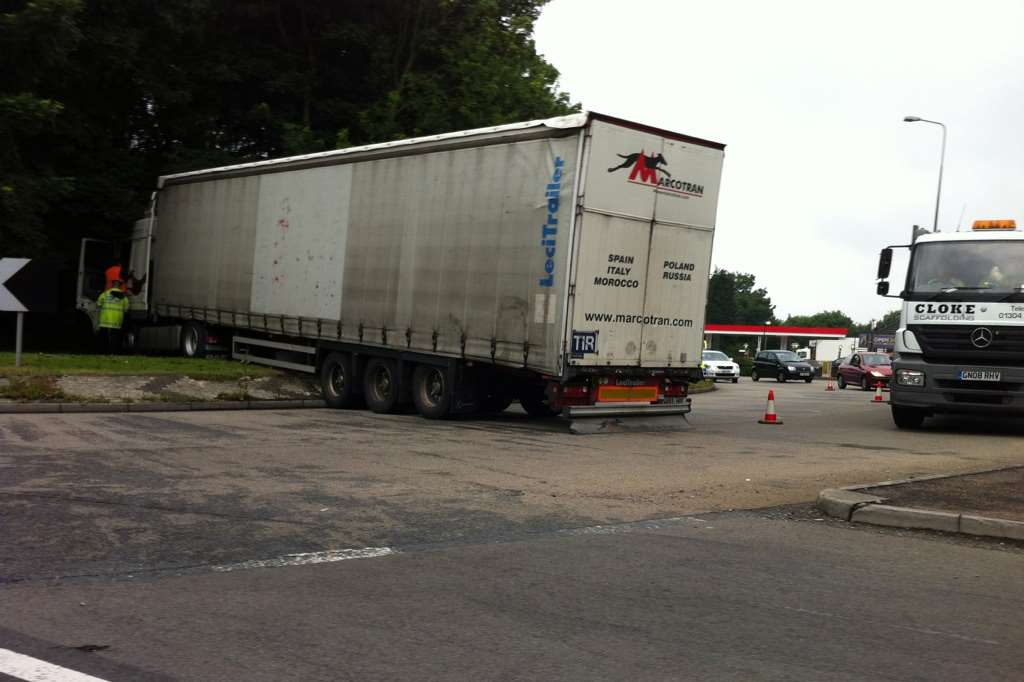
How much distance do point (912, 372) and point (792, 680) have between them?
46.8 ft

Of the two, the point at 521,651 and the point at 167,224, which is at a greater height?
the point at 167,224

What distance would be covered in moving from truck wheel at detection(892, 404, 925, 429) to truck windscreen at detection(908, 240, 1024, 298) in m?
2.38

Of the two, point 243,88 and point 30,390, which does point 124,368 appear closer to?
point 30,390

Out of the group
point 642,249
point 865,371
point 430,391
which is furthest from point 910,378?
point 865,371

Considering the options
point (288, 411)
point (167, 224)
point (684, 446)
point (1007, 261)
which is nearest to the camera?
point (684, 446)

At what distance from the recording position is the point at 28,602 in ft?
16.8

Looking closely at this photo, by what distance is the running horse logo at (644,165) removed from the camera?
14.7 meters

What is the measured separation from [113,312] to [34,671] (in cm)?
2342

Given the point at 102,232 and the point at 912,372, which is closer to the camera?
the point at 912,372

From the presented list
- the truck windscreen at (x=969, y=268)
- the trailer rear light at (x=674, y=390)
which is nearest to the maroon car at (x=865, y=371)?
the truck windscreen at (x=969, y=268)

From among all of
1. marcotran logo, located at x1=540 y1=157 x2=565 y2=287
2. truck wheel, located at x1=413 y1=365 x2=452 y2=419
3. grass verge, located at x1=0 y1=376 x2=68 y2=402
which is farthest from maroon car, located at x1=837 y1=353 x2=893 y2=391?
grass verge, located at x1=0 y1=376 x2=68 y2=402

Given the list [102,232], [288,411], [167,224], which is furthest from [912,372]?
[102,232]

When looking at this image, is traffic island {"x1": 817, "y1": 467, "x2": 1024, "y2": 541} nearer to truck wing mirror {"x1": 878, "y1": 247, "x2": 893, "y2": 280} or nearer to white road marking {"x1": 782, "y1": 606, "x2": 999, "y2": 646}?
white road marking {"x1": 782, "y1": 606, "x2": 999, "y2": 646}

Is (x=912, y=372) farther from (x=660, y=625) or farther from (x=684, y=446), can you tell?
(x=660, y=625)
